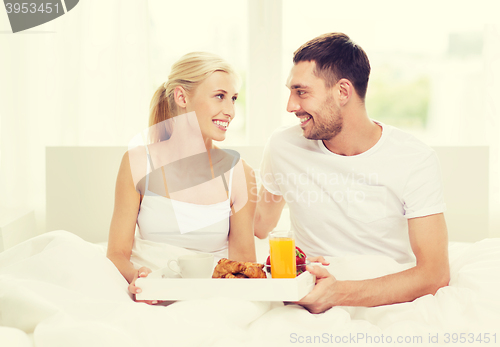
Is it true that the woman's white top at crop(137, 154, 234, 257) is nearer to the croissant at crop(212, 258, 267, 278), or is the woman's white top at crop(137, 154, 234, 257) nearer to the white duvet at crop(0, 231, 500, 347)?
the white duvet at crop(0, 231, 500, 347)

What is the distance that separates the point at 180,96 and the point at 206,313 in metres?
0.92

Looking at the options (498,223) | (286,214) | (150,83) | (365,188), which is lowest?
(498,223)

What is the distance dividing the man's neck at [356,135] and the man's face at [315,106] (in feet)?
0.09

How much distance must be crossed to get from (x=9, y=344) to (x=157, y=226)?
768 mm

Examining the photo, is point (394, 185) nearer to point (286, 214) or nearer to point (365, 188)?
point (365, 188)

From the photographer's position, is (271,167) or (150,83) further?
(150,83)

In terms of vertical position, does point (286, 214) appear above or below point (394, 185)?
below

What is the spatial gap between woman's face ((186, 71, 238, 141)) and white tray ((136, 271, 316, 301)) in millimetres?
668

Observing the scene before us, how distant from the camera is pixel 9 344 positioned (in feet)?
3.00

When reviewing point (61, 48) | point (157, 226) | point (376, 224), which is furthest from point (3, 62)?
point (376, 224)

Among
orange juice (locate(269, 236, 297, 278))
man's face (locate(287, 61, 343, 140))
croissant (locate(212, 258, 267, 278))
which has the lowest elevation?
croissant (locate(212, 258, 267, 278))

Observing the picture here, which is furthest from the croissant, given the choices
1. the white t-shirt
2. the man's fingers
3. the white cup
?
the white t-shirt

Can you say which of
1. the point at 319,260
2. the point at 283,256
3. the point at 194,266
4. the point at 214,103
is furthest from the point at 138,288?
the point at 214,103

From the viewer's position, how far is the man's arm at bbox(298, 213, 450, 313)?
3.99ft
